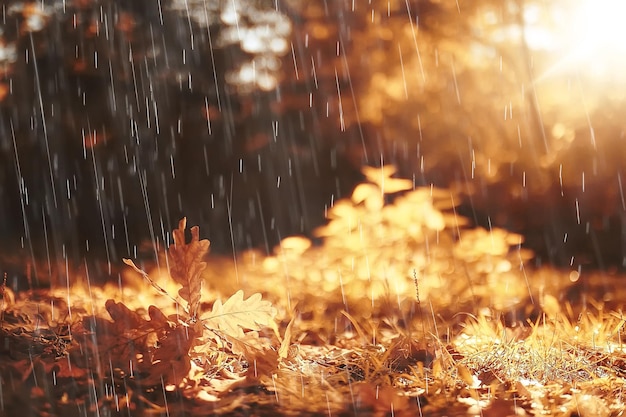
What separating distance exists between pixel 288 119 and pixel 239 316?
365 mm

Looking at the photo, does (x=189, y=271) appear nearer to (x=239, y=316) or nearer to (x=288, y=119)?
(x=239, y=316)

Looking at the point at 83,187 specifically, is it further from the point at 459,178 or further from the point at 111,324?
the point at 459,178

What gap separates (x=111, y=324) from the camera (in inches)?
41.3

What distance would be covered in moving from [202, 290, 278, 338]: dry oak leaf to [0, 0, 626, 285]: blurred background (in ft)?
0.40

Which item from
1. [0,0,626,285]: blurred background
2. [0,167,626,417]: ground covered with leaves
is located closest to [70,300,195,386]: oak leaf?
[0,167,626,417]: ground covered with leaves

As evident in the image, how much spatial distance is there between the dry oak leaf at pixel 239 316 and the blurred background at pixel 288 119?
4.8 inches

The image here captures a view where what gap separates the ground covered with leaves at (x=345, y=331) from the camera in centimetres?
94

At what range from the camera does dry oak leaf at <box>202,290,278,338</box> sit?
996mm

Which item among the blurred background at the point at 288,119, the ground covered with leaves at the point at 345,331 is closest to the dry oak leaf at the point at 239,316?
the ground covered with leaves at the point at 345,331

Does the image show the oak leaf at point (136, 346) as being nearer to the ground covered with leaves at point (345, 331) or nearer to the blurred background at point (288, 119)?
the ground covered with leaves at point (345, 331)

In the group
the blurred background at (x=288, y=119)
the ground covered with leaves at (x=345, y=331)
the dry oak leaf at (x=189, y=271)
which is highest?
the blurred background at (x=288, y=119)

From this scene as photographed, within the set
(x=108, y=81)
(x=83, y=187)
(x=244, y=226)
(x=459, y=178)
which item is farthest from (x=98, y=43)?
(x=459, y=178)

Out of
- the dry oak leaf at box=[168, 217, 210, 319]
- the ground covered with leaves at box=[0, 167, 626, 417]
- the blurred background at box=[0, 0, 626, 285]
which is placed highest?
the blurred background at box=[0, 0, 626, 285]

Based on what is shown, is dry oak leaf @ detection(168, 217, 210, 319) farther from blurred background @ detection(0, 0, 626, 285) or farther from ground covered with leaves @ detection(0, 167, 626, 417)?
blurred background @ detection(0, 0, 626, 285)
